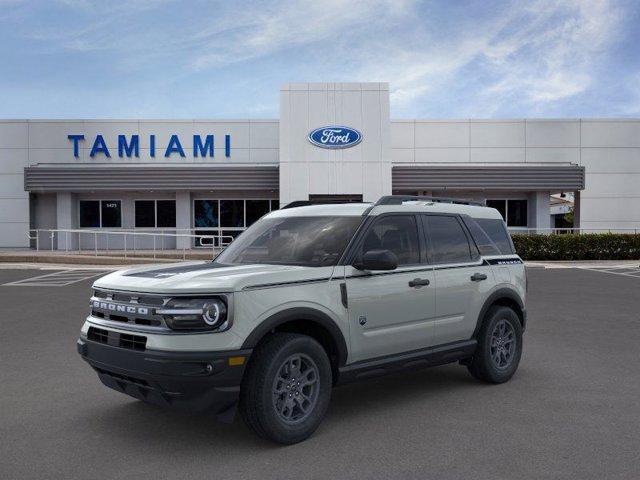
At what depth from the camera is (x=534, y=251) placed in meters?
25.1

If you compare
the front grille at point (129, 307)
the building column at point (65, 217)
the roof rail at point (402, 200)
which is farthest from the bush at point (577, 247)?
the front grille at point (129, 307)

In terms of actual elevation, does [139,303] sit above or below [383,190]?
below

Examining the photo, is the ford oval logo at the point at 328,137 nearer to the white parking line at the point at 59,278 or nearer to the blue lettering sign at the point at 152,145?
the blue lettering sign at the point at 152,145

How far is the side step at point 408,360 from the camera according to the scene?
16.8ft

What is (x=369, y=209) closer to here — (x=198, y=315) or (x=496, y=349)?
Result: (x=198, y=315)

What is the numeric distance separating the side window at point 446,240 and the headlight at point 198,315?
233cm

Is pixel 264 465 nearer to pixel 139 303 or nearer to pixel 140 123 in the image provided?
pixel 139 303

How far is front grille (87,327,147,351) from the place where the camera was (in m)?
4.52

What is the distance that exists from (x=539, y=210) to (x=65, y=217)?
22.2 metres

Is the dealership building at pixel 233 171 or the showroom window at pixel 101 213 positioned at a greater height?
the dealership building at pixel 233 171

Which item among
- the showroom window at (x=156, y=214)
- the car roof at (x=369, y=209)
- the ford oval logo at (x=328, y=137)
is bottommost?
the car roof at (x=369, y=209)

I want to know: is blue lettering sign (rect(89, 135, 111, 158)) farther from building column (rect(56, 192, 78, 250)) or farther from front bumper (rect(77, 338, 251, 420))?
front bumper (rect(77, 338, 251, 420))

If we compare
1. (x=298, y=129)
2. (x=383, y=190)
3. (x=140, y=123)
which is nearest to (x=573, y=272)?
(x=383, y=190)

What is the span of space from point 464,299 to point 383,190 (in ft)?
69.3
